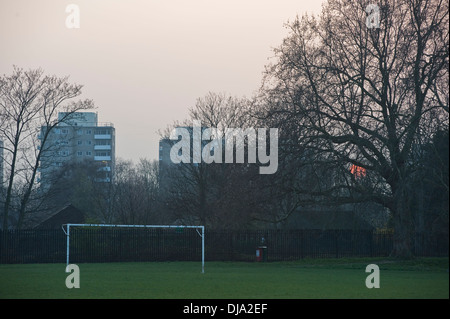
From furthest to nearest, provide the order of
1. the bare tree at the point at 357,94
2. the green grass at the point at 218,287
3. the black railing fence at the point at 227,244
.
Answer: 1. the black railing fence at the point at 227,244
2. the bare tree at the point at 357,94
3. the green grass at the point at 218,287

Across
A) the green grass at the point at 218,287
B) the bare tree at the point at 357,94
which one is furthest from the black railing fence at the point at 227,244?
the green grass at the point at 218,287

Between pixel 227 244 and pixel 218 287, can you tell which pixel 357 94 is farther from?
pixel 218 287

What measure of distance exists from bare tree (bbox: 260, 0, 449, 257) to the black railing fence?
4675 mm

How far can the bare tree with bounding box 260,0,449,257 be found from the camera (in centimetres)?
3241

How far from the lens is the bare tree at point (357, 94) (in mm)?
32406

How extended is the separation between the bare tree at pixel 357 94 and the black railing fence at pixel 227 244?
4675mm

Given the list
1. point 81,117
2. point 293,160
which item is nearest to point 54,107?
point 81,117

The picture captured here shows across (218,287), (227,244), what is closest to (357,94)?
(227,244)

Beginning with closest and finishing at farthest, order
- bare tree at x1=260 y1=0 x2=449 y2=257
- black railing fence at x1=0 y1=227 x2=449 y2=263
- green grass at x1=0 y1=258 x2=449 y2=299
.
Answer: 1. green grass at x1=0 y1=258 x2=449 y2=299
2. bare tree at x1=260 y1=0 x2=449 y2=257
3. black railing fence at x1=0 y1=227 x2=449 y2=263

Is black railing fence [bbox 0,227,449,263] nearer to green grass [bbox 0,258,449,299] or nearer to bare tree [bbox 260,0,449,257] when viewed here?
bare tree [bbox 260,0,449,257]

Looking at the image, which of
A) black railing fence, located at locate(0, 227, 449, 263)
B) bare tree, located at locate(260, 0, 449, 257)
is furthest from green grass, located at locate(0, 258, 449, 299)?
black railing fence, located at locate(0, 227, 449, 263)

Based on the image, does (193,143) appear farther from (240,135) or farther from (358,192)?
(358,192)

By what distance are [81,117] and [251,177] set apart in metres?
16.6

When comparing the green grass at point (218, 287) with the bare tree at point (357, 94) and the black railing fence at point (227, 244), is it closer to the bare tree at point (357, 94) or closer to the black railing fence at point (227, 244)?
the bare tree at point (357, 94)
